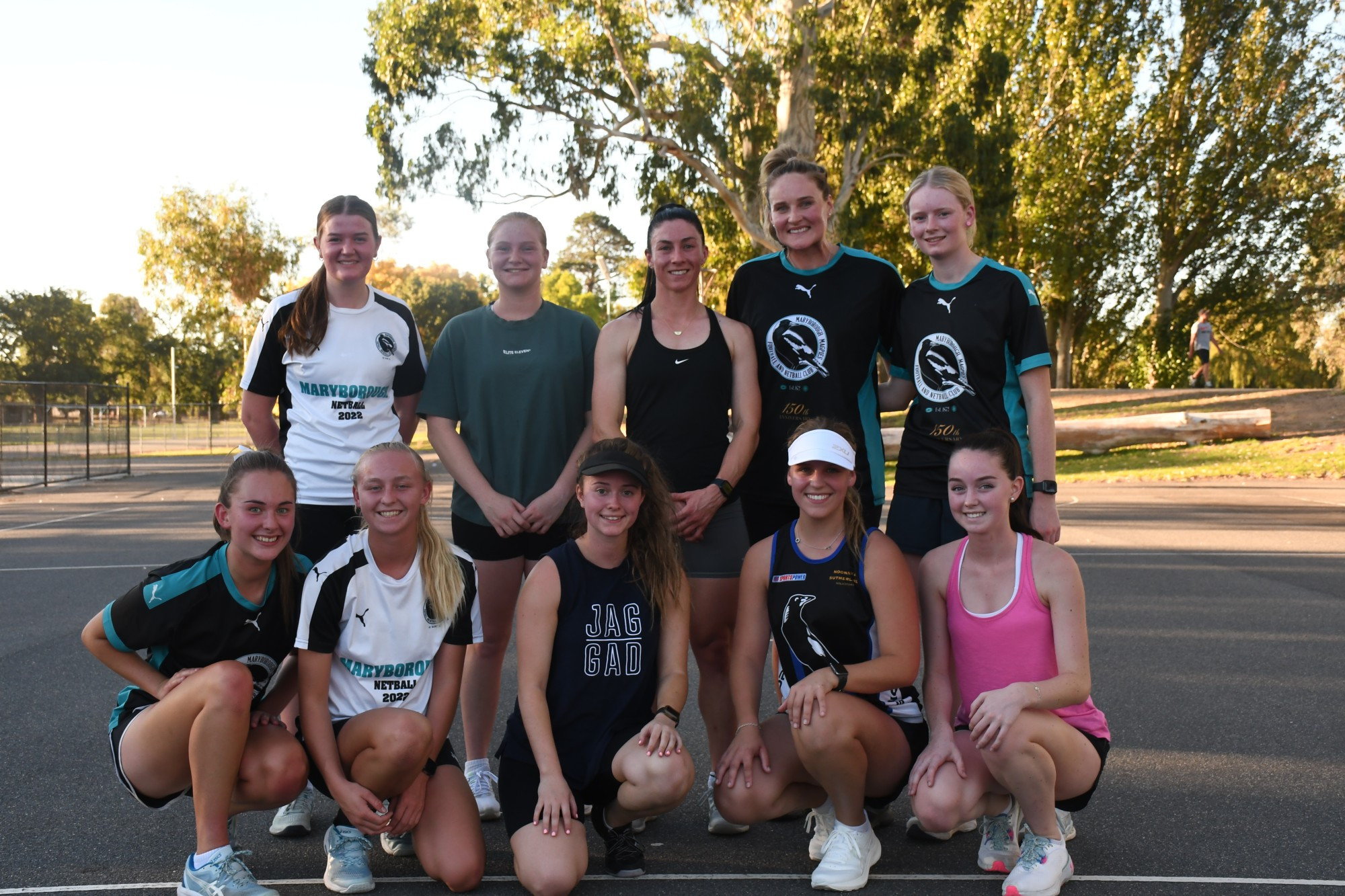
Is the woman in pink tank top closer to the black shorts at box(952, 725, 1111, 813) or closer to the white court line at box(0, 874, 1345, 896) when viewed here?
the black shorts at box(952, 725, 1111, 813)

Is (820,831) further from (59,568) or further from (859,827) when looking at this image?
(59,568)

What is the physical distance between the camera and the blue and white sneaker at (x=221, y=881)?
10.5 feet

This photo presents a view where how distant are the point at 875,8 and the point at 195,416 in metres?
28.5

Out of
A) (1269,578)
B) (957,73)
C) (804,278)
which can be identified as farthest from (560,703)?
(957,73)

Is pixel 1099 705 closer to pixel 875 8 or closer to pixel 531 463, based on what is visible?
pixel 531 463

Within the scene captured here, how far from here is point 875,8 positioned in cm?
2086

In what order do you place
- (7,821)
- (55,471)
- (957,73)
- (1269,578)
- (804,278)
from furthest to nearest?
(55,471)
(957,73)
(1269,578)
(804,278)
(7,821)

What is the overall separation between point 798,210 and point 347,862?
273 centimetres

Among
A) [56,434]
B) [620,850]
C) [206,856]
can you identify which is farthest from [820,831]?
[56,434]

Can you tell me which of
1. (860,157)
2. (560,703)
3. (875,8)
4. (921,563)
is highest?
(875,8)

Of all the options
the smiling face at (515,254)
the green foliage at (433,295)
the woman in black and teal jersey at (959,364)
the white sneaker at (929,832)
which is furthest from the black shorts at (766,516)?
the green foliage at (433,295)

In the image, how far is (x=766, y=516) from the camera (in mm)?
4293

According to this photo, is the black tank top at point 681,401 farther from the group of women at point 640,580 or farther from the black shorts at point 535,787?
the black shorts at point 535,787

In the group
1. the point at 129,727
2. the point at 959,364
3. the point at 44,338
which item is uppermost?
the point at 44,338
